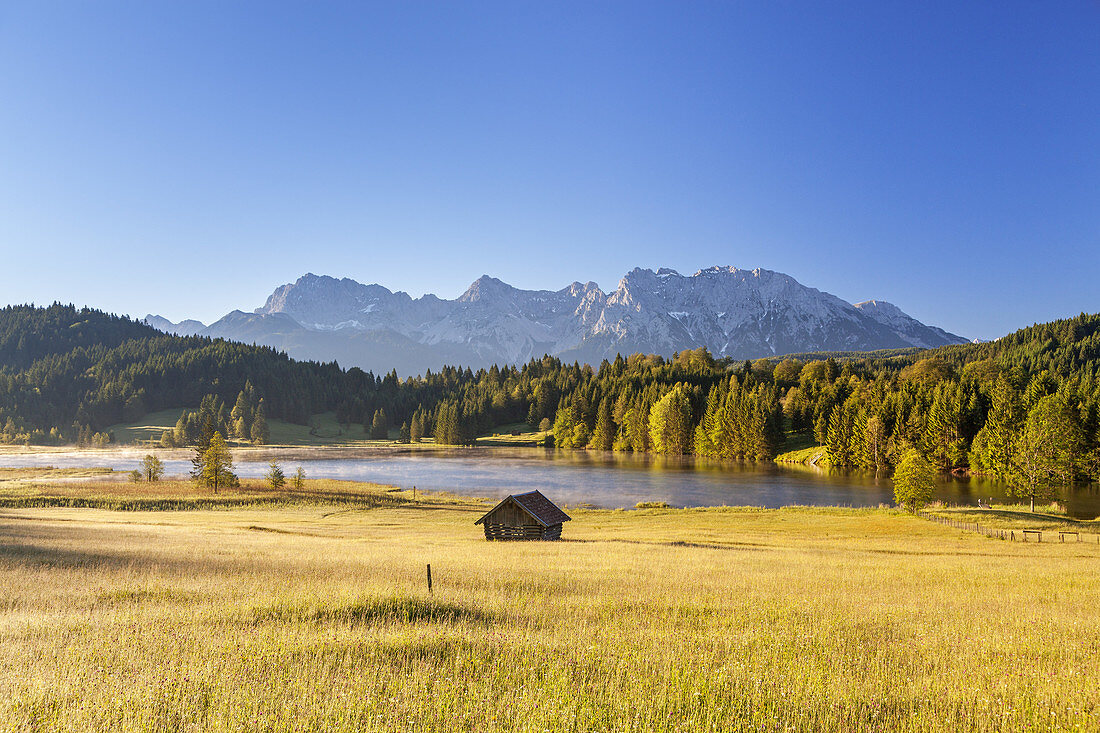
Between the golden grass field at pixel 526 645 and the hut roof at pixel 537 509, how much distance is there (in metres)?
18.4

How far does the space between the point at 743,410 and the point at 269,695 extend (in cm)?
15008

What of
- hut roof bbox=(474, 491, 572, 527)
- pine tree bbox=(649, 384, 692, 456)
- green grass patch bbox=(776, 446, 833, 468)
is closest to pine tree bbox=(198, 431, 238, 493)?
hut roof bbox=(474, 491, 572, 527)

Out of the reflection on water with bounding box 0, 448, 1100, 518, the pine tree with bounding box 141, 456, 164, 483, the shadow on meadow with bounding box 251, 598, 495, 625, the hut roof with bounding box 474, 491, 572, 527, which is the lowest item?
the reflection on water with bounding box 0, 448, 1100, 518

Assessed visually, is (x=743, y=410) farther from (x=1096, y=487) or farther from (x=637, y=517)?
(x=637, y=517)

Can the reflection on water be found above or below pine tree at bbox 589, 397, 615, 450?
below

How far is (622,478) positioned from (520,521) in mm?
61656

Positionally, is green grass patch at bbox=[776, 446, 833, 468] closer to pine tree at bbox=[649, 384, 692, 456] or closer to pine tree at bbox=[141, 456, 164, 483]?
pine tree at bbox=[649, 384, 692, 456]

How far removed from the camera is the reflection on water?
80938mm

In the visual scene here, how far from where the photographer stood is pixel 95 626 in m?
11.3

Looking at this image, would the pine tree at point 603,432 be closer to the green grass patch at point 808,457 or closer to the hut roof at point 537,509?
the green grass patch at point 808,457

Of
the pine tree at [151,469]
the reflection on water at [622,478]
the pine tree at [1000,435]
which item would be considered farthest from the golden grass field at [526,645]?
the pine tree at [1000,435]

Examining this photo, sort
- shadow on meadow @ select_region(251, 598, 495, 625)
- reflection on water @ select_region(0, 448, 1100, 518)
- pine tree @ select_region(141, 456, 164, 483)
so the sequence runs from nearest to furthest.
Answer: shadow on meadow @ select_region(251, 598, 495, 625) < reflection on water @ select_region(0, 448, 1100, 518) < pine tree @ select_region(141, 456, 164, 483)

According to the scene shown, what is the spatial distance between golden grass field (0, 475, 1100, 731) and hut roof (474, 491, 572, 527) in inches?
726

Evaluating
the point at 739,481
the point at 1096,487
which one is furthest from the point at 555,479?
the point at 1096,487
